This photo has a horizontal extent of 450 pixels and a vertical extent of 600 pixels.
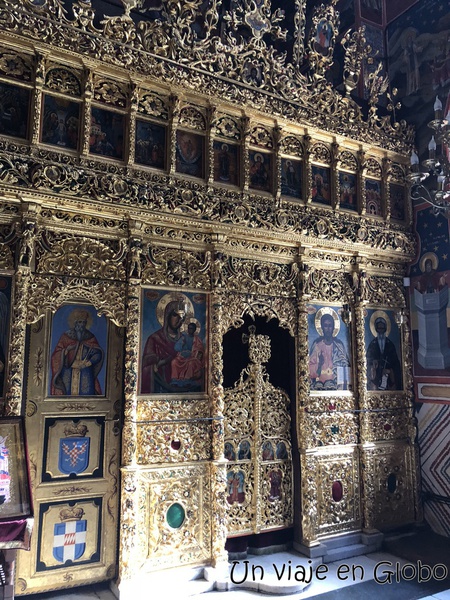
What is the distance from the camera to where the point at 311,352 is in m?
6.34

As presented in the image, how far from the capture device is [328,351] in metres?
6.50

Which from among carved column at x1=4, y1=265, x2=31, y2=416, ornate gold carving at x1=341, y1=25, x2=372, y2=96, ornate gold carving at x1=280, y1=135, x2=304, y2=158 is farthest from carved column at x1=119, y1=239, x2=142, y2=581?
ornate gold carving at x1=341, y1=25, x2=372, y2=96

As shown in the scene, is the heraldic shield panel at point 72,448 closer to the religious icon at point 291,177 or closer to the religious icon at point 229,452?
the religious icon at point 229,452

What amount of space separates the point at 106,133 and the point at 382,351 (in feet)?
15.7

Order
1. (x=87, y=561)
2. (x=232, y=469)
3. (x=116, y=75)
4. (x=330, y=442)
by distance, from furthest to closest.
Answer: (x=330, y=442)
(x=232, y=469)
(x=116, y=75)
(x=87, y=561)

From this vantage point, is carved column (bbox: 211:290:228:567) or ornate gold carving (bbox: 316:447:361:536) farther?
ornate gold carving (bbox: 316:447:361:536)

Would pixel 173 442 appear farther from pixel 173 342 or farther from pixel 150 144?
pixel 150 144

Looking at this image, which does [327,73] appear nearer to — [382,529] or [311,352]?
[311,352]

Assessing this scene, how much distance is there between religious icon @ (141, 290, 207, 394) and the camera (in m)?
5.22

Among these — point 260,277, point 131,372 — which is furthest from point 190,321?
point 260,277

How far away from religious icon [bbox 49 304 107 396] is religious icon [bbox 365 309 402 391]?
3.83 metres

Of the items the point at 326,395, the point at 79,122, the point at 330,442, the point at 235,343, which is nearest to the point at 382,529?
the point at 330,442

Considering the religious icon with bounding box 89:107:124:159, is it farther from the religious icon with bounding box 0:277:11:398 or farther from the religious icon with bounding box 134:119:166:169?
the religious icon with bounding box 0:277:11:398

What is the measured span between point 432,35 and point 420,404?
18.6 ft
